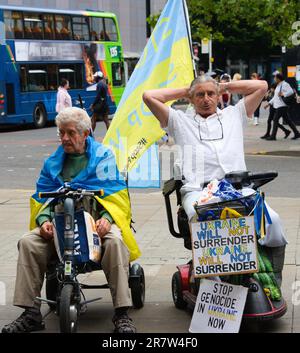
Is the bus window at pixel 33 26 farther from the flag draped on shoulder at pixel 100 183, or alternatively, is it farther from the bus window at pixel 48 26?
the flag draped on shoulder at pixel 100 183

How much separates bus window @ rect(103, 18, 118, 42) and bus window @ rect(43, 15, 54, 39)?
3.63 m

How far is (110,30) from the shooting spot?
3425 cm

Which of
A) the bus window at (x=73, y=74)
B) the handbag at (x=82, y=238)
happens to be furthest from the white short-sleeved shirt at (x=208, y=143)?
the bus window at (x=73, y=74)

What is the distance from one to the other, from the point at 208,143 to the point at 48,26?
986 inches

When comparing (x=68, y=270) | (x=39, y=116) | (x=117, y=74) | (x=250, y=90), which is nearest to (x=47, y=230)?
(x=68, y=270)

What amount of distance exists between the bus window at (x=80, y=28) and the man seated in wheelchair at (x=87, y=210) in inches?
1040

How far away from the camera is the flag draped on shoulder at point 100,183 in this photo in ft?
19.3

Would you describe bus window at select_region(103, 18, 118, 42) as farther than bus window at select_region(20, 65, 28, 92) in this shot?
Yes

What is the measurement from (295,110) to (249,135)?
253 cm

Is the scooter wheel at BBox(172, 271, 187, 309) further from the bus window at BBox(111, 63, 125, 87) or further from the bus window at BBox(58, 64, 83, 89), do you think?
the bus window at BBox(111, 63, 125, 87)

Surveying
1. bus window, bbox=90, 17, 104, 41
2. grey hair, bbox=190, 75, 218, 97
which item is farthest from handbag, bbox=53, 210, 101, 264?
bus window, bbox=90, 17, 104, 41

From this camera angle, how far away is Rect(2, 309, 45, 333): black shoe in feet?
18.2

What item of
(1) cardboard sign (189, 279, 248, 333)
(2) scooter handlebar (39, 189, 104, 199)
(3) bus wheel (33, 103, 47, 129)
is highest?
(2) scooter handlebar (39, 189, 104, 199)

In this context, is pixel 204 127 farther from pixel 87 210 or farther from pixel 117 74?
pixel 117 74
